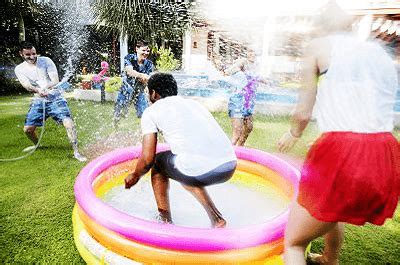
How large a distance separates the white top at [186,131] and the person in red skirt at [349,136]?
975 mm

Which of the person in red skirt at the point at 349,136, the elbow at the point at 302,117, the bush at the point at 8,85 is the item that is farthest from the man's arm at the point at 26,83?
the bush at the point at 8,85

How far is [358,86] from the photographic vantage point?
1599 millimetres

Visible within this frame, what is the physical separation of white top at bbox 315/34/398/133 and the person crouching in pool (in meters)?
1.08

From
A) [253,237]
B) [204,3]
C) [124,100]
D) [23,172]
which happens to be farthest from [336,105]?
[204,3]

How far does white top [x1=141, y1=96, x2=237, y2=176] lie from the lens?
8.31 ft

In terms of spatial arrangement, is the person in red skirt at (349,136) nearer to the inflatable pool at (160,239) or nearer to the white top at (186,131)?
the inflatable pool at (160,239)

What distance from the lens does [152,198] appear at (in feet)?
12.3

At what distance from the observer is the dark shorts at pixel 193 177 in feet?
8.55

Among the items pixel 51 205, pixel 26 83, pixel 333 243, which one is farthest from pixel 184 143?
pixel 26 83

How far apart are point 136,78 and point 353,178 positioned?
15.3 feet

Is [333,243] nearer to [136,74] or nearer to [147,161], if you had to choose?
[147,161]

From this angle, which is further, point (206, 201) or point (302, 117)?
point (206, 201)

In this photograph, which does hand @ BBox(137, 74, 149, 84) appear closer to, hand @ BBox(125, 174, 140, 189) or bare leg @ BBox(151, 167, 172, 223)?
bare leg @ BBox(151, 167, 172, 223)

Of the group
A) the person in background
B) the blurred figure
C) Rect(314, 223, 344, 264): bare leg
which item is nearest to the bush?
the person in background
